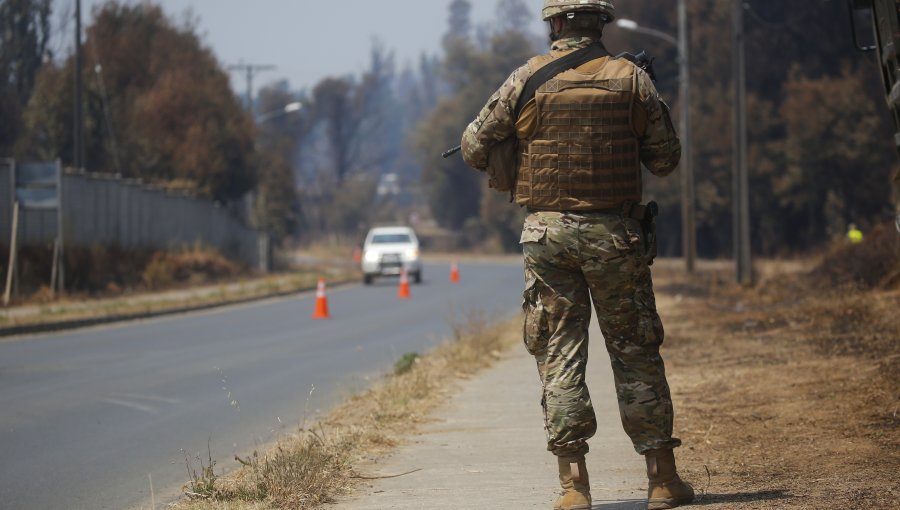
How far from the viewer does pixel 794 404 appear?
9.93 metres

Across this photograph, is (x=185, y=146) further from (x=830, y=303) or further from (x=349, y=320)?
(x=830, y=303)

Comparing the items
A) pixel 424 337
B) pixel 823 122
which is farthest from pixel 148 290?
pixel 823 122

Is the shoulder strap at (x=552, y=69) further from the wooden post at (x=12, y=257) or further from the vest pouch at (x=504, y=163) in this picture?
the wooden post at (x=12, y=257)

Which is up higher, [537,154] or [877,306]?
[537,154]

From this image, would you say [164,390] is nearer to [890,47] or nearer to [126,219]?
[890,47]

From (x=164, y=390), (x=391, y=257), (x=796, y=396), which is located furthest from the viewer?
(x=391, y=257)

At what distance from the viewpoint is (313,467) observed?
7.09 meters

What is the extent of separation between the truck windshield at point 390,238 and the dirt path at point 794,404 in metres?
21.2

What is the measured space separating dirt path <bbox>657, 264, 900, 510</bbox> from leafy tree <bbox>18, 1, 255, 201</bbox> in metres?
25.7

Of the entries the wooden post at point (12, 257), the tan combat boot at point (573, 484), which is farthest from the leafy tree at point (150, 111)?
the tan combat boot at point (573, 484)

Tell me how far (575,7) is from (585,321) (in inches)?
53.1

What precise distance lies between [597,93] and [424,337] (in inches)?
540

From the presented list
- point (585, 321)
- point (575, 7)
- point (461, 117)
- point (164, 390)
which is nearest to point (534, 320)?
point (585, 321)

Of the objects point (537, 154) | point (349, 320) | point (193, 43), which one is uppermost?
point (193, 43)
